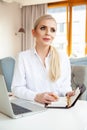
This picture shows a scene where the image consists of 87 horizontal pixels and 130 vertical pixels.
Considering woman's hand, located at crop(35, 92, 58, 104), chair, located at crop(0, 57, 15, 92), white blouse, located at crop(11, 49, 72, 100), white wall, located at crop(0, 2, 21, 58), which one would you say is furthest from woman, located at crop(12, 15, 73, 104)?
white wall, located at crop(0, 2, 21, 58)

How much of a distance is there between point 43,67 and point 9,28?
487 cm

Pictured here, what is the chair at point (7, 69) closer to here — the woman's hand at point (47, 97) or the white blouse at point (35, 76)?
the white blouse at point (35, 76)

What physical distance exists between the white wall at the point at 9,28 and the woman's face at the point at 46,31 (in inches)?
183

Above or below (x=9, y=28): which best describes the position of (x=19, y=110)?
below

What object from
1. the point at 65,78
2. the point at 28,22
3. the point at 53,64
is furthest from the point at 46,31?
the point at 28,22

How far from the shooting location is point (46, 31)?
140 centimetres

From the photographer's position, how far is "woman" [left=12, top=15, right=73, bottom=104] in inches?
55.4

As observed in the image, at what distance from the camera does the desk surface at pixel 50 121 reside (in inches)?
32.4

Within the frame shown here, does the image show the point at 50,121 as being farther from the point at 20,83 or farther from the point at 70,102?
the point at 20,83

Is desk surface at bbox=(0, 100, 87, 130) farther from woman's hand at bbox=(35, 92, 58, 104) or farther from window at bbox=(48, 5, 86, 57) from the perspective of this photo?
window at bbox=(48, 5, 86, 57)

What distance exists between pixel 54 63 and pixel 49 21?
28 cm

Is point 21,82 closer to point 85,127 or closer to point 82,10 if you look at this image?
point 85,127

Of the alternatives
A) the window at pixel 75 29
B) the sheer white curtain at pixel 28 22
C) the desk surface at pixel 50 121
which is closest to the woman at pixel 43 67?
the desk surface at pixel 50 121

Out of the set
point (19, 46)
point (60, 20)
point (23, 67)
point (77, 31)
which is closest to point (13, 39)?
point (19, 46)
